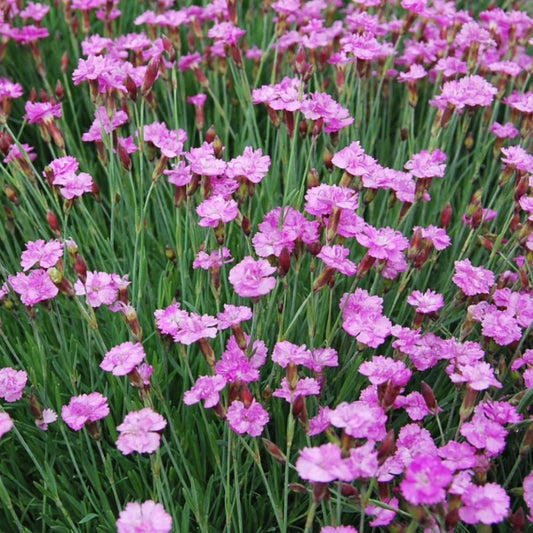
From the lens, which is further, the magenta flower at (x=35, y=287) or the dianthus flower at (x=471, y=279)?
the dianthus flower at (x=471, y=279)

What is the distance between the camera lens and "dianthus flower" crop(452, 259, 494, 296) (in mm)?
1529

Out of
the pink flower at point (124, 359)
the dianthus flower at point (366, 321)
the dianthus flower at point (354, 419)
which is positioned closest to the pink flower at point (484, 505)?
the dianthus flower at point (354, 419)

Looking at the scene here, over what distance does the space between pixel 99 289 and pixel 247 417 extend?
428 millimetres

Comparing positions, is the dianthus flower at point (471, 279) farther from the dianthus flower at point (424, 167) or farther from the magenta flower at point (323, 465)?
the magenta flower at point (323, 465)

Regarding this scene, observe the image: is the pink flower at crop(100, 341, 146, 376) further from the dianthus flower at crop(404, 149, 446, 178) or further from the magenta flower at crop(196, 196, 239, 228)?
the dianthus flower at crop(404, 149, 446, 178)

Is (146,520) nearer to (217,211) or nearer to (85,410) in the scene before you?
(85,410)

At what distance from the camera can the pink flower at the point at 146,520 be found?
109cm

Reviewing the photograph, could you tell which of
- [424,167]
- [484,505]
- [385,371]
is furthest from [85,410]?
[424,167]

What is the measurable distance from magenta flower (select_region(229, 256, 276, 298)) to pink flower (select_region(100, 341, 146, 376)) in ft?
0.70

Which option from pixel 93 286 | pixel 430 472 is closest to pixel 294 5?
pixel 93 286

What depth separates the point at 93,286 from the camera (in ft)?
4.89

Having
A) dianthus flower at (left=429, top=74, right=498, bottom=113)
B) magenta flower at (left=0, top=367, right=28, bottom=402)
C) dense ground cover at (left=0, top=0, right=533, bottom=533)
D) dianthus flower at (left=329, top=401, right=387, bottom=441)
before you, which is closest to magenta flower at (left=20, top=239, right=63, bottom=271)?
dense ground cover at (left=0, top=0, right=533, bottom=533)

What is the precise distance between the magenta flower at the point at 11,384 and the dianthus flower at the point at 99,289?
20 centimetres

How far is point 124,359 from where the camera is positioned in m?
1.32
